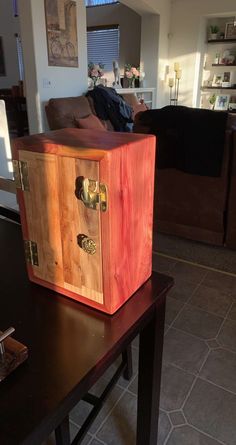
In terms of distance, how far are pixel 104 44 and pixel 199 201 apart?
5.86 metres

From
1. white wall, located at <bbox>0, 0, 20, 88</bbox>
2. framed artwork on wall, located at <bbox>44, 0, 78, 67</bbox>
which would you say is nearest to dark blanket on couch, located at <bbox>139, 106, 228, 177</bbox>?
framed artwork on wall, located at <bbox>44, 0, 78, 67</bbox>

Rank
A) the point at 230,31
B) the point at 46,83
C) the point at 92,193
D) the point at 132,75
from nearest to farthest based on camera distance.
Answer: the point at 92,193 → the point at 46,83 → the point at 132,75 → the point at 230,31

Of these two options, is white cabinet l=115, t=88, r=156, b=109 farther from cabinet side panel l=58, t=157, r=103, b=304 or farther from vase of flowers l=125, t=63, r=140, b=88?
cabinet side panel l=58, t=157, r=103, b=304

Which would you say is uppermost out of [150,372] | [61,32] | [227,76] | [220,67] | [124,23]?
[124,23]

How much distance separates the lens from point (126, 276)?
0.65 meters

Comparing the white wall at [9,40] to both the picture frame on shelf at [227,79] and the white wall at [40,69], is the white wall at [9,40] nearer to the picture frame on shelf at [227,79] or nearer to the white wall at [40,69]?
the white wall at [40,69]

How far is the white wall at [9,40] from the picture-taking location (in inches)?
307

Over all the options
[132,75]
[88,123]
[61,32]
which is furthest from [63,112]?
[132,75]

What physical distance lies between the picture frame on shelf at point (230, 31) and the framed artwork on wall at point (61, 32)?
3145 mm

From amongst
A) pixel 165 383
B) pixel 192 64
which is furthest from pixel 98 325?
pixel 192 64

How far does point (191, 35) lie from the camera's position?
5.95m

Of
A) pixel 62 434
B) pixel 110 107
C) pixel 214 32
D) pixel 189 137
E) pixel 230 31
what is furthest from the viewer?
pixel 214 32

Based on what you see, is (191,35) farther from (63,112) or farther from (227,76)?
(63,112)

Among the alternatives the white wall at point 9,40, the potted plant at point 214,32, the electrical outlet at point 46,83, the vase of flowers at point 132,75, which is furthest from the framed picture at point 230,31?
the white wall at point 9,40
